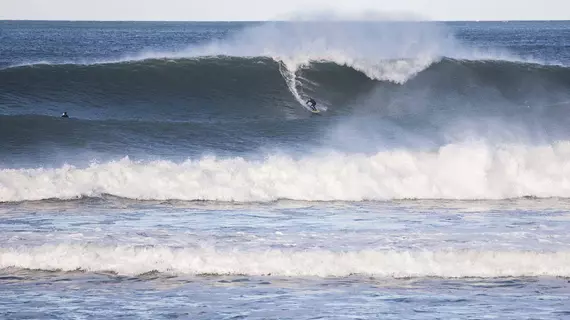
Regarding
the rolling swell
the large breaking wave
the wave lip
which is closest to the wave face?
the large breaking wave

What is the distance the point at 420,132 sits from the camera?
2019cm

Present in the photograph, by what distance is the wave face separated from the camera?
14.4 meters

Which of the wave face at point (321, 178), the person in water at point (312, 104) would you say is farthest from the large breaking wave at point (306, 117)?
the person in water at point (312, 104)

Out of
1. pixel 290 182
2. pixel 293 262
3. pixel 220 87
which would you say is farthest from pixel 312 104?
pixel 293 262

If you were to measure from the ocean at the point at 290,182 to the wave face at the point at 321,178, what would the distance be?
0.11 feet

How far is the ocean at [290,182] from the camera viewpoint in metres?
9.27

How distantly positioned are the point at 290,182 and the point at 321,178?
491mm

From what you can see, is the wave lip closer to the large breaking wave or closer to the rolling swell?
the large breaking wave

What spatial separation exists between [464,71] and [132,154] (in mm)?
12099

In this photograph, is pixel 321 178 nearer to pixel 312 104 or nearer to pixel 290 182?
pixel 290 182

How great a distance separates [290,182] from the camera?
14.7 m

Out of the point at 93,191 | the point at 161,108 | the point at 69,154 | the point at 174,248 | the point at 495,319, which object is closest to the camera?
the point at 495,319

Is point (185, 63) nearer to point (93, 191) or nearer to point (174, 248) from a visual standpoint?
point (93, 191)

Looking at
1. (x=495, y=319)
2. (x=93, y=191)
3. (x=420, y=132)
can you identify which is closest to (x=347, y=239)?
(x=495, y=319)
